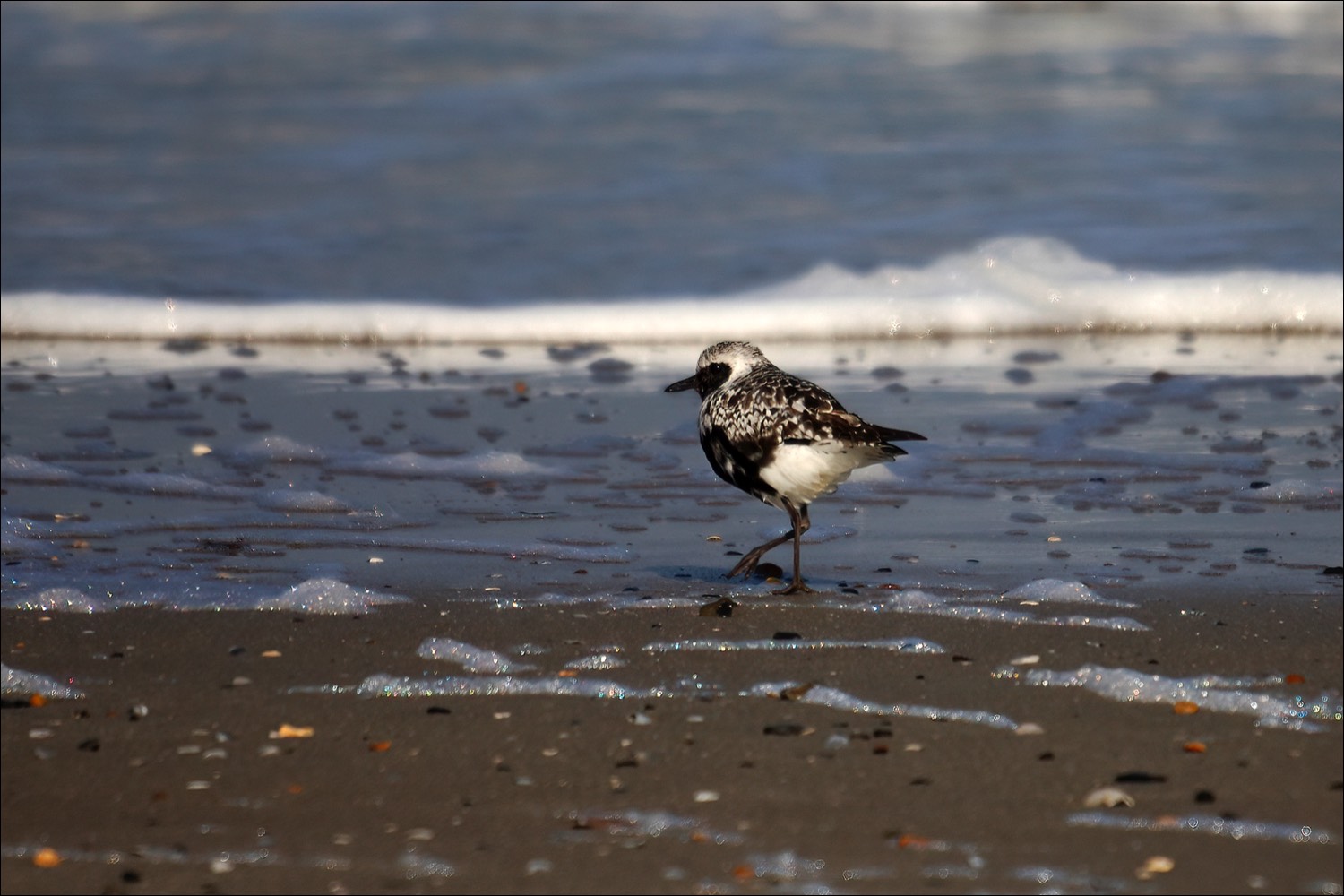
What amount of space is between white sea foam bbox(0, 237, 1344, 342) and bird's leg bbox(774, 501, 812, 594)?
19.9 feet

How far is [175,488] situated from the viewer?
6176 millimetres

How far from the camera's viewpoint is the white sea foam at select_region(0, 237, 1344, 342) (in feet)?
36.8

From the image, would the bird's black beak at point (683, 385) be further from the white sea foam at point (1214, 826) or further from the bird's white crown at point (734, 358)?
the white sea foam at point (1214, 826)

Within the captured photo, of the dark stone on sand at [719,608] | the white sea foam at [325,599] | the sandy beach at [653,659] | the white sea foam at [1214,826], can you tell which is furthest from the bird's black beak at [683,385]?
the white sea foam at [1214,826]

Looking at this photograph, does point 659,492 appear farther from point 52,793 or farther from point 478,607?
point 52,793

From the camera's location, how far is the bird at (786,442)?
4.96 m

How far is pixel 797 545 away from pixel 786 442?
1.00 ft

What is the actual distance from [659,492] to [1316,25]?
1147cm

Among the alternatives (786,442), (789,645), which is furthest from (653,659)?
(786,442)

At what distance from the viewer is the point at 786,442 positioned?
4.96 metres

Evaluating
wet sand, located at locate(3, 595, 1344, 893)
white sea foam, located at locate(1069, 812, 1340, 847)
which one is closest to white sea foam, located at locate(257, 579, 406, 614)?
wet sand, located at locate(3, 595, 1344, 893)

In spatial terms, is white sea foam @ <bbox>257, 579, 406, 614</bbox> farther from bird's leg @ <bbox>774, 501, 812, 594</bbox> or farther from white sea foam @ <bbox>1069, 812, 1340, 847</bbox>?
white sea foam @ <bbox>1069, 812, 1340, 847</bbox>

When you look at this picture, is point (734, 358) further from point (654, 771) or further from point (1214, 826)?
point (1214, 826)

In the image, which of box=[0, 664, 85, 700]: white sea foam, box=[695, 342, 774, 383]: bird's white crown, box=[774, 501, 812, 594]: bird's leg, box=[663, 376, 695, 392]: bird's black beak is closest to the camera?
box=[0, 664, 85, 700]: white sea foam
